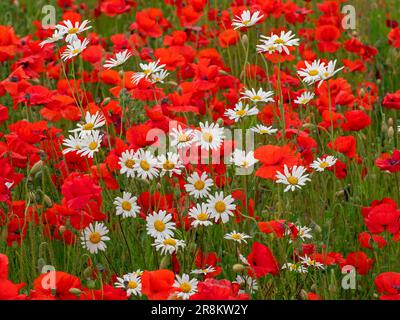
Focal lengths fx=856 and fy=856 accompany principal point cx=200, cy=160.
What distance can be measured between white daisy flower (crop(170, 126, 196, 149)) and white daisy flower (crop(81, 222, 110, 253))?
0.30 metres

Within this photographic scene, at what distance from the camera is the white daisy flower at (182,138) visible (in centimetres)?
222

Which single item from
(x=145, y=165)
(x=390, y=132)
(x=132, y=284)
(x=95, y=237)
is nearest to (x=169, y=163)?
(x=145, y=165)

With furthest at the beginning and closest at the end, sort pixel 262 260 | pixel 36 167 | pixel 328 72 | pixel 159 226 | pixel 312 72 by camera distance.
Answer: pixel 312 72 → pixel 328 72 → pixel 36 167 → pixel 159 226 → pixel 262 260

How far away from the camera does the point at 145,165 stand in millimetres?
2215

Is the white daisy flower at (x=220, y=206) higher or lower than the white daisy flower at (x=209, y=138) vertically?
lower

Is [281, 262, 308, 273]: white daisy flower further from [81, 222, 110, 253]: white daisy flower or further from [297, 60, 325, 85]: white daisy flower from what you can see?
[297, 60, 325, 85]: white daisy flower

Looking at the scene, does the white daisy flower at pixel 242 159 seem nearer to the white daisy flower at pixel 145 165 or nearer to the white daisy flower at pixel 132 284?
the white daisy flower at pixel 145 165

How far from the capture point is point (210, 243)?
2.39 metres

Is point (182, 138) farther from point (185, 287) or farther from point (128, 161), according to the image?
point (185, 287)

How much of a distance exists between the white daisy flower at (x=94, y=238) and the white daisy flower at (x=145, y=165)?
187 millimetres

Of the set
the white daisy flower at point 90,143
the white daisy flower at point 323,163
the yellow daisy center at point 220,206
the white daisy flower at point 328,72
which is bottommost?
the yellow daisy center at point 220,206

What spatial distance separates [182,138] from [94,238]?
35cm

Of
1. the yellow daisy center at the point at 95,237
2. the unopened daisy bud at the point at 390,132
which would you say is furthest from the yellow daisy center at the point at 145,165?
the unopened daisy bud at the point at 390,132
